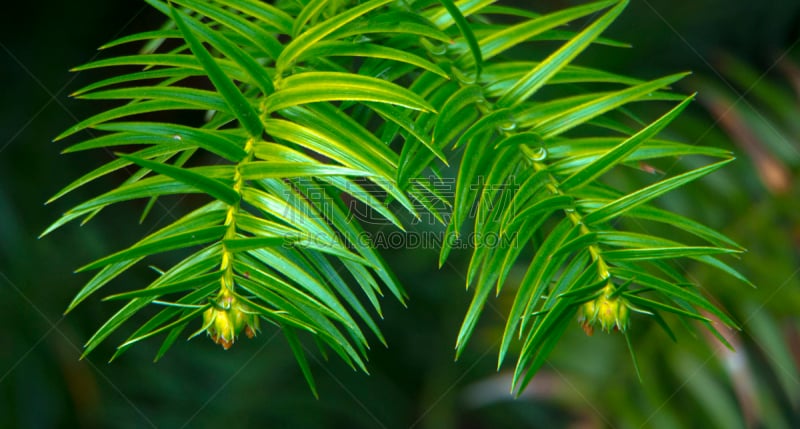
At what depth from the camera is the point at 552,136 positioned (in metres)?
0.28

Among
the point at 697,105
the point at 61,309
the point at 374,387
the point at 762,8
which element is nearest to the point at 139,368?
the point at 61,309

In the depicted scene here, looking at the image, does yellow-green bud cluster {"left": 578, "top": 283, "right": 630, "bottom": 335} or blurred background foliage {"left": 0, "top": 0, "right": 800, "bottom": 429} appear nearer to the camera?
yellow-green bud cluster {"left": 578, "top": 283, "right": 630, "bottom": 335}

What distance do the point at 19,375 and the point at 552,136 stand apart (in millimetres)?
780

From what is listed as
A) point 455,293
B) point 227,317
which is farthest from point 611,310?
point 455,293

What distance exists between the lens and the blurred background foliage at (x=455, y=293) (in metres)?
0.68

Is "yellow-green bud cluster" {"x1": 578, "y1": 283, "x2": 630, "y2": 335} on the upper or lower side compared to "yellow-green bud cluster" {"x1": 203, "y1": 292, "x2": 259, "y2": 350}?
lower

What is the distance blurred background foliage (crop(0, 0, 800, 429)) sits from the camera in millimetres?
677

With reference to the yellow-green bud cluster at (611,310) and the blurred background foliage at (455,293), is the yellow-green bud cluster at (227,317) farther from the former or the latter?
the blurred background foliage at (455,293)

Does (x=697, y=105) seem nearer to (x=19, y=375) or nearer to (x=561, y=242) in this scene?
(x=561, y=242)

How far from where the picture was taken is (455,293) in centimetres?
97

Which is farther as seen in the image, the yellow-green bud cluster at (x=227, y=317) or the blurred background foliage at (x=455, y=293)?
the blurred background foliage at (x=455, y=293)

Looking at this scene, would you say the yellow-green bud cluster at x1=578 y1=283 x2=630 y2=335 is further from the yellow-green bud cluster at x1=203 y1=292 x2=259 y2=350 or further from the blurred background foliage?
the blurred background foliage

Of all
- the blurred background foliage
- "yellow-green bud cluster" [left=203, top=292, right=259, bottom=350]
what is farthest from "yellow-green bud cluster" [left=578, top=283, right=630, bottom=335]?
the blurred background foliage

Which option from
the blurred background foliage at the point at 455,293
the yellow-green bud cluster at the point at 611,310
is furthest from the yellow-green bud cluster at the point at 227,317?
the blurred background foliage at the point at 455,293
